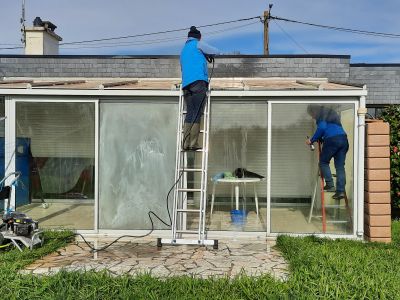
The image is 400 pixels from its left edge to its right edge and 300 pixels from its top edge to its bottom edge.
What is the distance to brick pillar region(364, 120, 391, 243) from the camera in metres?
7.25

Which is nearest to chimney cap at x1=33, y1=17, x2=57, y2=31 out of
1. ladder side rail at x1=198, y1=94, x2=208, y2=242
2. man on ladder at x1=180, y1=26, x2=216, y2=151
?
man on ladder at x1=180, y1=26, x2=216, y2=151

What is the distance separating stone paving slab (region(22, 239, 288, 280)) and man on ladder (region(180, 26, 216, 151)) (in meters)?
1.71

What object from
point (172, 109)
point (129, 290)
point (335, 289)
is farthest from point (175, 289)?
point (172, 109)

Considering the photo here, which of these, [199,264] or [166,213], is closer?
[199,264]

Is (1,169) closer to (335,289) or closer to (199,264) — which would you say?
(199,264)

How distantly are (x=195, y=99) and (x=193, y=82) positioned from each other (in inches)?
11.0

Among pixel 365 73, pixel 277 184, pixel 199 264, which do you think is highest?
pixel 365 73

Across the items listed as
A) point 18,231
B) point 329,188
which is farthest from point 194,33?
point 18,231

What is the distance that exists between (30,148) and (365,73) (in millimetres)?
8692

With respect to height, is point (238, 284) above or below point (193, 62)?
below

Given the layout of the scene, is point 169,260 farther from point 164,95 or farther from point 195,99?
point 164,95

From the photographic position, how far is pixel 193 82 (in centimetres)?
725

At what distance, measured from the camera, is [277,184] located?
25.6 ft

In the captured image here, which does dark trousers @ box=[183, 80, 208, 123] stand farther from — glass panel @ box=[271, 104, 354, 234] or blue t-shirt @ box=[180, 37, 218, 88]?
glass panel @ box=[271, 104, 354, 234]
